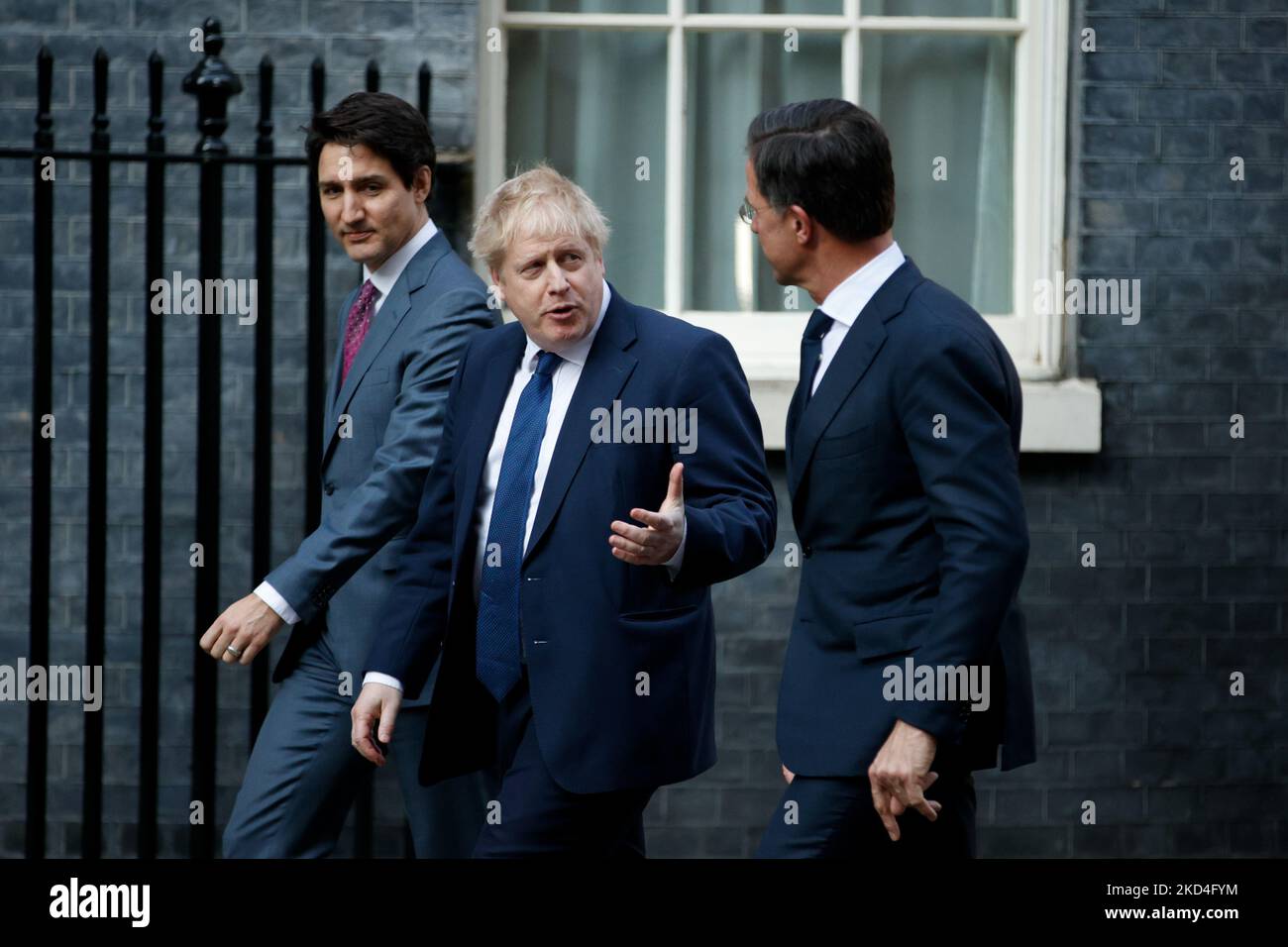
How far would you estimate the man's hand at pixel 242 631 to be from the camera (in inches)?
148

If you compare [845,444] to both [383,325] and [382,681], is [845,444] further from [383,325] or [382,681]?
[383,325]

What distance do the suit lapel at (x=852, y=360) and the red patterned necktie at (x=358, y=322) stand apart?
1476mm

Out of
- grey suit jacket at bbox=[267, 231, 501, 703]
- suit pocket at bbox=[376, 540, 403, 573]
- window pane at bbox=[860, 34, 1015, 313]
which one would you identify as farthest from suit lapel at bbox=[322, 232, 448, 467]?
window pane at bbox=[860, 34, 1015, 313]

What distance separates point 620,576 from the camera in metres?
3.28

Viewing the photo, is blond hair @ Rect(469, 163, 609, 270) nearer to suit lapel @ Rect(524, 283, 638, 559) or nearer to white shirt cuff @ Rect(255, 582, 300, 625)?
suit lapel @ Rect(524, 283, 638, 559)

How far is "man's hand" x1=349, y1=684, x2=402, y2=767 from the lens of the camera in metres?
3.52

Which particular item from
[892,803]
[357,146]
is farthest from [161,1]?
[892,803]

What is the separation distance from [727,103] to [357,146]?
2126mm

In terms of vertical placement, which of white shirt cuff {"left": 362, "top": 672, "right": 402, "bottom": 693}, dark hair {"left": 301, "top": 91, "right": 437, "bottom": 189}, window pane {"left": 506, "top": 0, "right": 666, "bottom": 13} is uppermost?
window pane {"left": 506, "top": 0, "right": 666, "bottom": 13}

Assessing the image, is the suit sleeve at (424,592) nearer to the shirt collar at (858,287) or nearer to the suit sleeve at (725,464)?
the suit sleeve at (725,464)

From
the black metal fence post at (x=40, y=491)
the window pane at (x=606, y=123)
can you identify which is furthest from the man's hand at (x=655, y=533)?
the window pane at (x=606, y=123)

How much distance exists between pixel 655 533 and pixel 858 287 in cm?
64

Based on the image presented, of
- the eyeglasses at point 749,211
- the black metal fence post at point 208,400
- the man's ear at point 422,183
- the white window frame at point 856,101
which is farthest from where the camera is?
the white window frame at point 856,101

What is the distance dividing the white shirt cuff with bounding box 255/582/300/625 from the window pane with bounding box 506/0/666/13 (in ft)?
9.05
